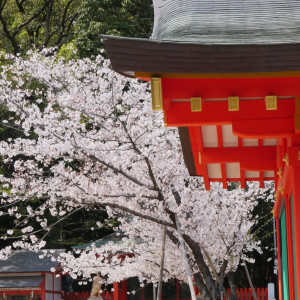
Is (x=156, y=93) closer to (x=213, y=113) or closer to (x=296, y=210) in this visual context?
(x=213, y=113)

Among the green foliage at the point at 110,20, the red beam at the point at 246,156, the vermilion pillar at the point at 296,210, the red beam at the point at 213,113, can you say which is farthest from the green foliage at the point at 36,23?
the red beam at the point at 213,113

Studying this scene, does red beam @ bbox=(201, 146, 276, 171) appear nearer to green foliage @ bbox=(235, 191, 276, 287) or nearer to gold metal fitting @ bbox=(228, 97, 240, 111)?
gold metal fitting @ bbox=(228, 97, 240, 111)

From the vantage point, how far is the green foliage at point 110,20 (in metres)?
22.9

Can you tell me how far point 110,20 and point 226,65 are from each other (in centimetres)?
2006

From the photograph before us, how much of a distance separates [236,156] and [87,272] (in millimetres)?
10728

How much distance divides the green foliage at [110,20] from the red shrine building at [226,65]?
18.2 m

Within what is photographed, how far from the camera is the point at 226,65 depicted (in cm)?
368

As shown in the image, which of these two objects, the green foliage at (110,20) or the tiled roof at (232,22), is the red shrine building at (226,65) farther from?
the green foliage at (110,20)

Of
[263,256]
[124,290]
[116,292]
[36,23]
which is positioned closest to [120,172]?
[116,292]

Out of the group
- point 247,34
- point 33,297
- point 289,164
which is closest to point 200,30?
point 247,34

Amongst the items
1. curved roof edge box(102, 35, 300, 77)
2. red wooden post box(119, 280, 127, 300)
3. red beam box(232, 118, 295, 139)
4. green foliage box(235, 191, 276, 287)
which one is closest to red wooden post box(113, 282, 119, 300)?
red wooden post box(119, 280, 127, 300)

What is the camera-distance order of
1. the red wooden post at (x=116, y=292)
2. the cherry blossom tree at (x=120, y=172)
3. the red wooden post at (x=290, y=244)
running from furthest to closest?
the red wooden post at (x=116, y=292)
the cherry blossom tree at (x=120, y=172)
the red wooden post at (x=290, y=244)

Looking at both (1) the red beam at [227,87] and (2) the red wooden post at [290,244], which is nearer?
(1) the red beam at [227,87]

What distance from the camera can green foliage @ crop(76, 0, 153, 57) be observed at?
22922 mm
